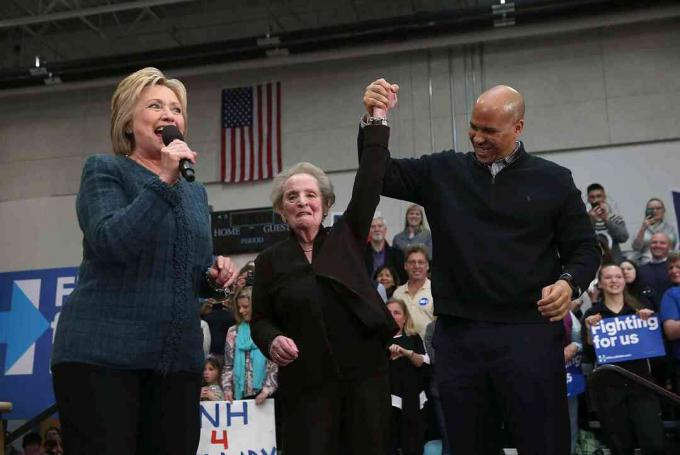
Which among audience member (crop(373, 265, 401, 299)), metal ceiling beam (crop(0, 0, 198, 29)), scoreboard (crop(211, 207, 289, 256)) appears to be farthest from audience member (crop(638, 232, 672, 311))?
metal ceiling beam (crop(0, 0, 198, 29))

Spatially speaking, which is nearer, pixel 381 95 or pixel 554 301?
pixel 554 301

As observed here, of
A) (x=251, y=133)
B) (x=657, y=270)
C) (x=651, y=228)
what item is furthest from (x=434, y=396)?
(x=251, y=133)

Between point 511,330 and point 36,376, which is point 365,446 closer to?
point 511,330

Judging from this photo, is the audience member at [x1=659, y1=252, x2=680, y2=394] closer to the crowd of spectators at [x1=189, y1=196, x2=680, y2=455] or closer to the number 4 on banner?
the crowd of spectators at [x1=189, y1=196, x2=680, y2=455]

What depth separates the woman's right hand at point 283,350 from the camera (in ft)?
7.01

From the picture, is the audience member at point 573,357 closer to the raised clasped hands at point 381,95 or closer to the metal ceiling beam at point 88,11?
the raised clasped hands at point 381,95

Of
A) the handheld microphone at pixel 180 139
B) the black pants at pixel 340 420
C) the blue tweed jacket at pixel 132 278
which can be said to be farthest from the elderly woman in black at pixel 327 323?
the handheld microphone at pixel 180 139

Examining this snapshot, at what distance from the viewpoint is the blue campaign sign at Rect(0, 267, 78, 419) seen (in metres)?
9.14

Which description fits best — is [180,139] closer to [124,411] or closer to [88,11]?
[124,411]

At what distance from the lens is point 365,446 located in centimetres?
213

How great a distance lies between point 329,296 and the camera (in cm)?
229

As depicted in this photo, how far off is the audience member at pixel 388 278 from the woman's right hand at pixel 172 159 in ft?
16.0

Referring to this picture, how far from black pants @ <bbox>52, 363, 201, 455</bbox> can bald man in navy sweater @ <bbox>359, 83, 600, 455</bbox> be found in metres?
0.88

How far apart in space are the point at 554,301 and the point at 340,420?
2.44 ft
